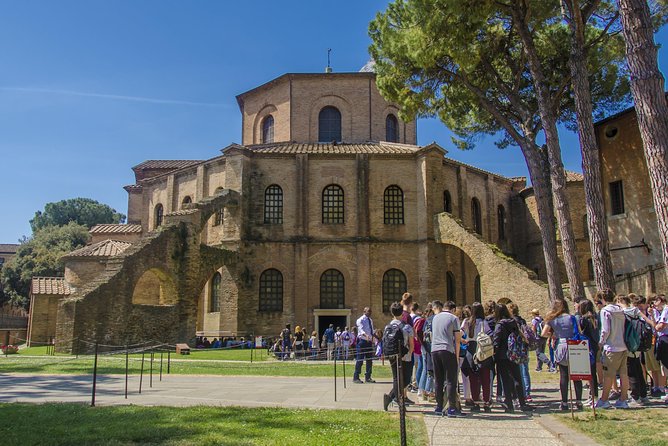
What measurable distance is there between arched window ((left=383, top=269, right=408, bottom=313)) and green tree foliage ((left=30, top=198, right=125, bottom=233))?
3129 inches

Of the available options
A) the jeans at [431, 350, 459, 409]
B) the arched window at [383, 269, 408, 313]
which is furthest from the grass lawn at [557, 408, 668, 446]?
the arched window at [383, 269, 408, 313]

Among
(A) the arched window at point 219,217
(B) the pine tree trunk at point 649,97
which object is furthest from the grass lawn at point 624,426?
(A) the arched window at point 219,217

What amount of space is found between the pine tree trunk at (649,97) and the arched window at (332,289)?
818 inches

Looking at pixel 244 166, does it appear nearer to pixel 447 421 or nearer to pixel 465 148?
pixel 465 148

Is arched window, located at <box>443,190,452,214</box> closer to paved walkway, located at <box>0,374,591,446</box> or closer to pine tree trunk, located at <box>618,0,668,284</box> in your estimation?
paved walkway, located at <box>0,374,591,446</box>

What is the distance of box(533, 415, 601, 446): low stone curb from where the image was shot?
6418 millimetres

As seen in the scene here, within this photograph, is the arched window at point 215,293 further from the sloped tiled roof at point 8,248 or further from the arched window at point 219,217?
the sloped tiled roof at point 8,248

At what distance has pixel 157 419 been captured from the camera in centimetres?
770

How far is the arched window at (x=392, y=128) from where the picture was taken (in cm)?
3544

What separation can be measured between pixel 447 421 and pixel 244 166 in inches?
922

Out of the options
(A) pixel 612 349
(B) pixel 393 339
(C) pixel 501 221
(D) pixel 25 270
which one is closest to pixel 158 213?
(C) pixel 501 221

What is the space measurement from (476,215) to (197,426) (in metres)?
29.2

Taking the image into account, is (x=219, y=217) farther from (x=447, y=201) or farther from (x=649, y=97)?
(x=649, y=97)

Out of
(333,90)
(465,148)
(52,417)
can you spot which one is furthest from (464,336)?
(333,90)
